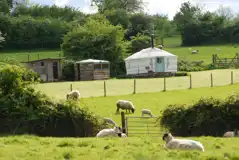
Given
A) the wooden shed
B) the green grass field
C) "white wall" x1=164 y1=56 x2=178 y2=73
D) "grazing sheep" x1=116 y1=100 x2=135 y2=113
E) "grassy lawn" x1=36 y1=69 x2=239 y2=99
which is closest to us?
"grazing sheep" x1=116 y1=100 x2=135 y2=113

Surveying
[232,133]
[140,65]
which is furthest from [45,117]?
[140,65]

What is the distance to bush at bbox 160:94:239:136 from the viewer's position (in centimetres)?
1872

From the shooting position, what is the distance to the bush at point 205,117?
18.7 meters

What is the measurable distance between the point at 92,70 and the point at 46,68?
18.0ft

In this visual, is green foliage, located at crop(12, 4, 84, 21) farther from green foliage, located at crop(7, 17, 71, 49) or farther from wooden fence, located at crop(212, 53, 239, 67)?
wooden fence, located at crop(212, 53, 239, 67)

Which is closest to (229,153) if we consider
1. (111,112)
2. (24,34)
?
(111,112)

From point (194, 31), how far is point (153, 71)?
3996 cm

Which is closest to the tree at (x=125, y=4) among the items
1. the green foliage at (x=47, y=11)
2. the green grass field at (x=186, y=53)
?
the green foliage at (x=47, y=11)

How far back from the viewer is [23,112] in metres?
19.0

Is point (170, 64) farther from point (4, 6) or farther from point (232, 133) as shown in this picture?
point (4, 6)

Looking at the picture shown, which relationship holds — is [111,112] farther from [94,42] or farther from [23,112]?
[94,42]

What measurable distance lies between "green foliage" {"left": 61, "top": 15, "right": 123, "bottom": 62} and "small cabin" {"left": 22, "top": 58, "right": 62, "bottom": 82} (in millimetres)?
7670

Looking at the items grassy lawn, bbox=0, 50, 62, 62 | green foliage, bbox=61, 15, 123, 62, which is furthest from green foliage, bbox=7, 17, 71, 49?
green foliage, bbox=61, 15, 123, 62

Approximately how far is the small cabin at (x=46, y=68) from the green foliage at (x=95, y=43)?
767 cm
